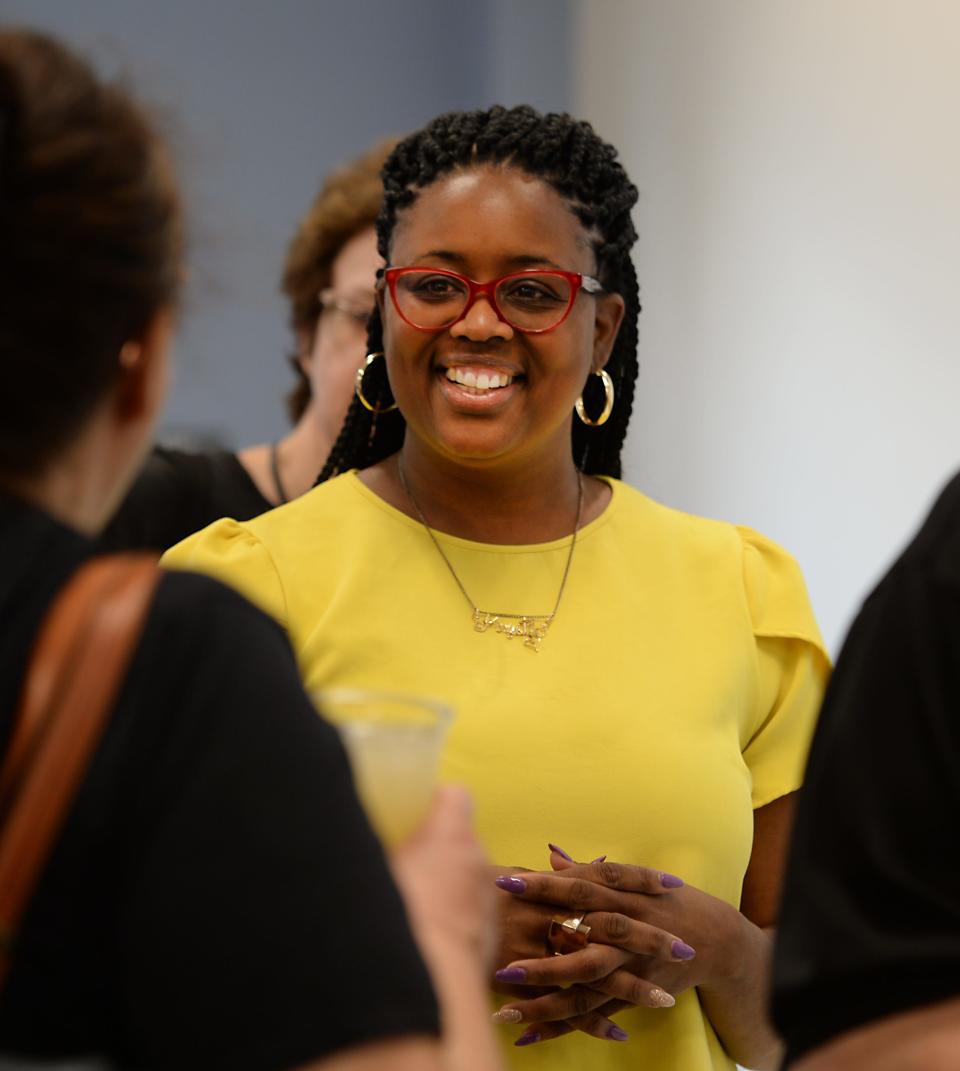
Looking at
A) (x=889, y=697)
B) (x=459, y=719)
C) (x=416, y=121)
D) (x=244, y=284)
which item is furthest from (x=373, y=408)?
(x=416, y=121)

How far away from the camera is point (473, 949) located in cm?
105

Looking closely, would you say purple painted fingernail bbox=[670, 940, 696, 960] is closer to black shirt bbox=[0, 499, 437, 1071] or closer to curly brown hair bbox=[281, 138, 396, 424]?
black shirt bbox=[0, 499, 437, 1071]

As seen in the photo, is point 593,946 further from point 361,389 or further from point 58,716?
point 58,716

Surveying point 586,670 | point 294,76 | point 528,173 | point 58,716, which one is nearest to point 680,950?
point 586,670

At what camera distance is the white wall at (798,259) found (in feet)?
10.4

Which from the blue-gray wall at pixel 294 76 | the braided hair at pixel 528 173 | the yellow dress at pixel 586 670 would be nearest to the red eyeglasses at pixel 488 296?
the braided hair at pixel 528 173

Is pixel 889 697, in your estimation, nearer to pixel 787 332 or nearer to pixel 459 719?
pixel 459 719

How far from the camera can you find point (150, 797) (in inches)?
35.4

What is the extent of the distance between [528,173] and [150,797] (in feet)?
4.06

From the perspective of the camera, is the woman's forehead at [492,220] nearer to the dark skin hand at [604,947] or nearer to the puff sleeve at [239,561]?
the puff sleeve at [239,561]

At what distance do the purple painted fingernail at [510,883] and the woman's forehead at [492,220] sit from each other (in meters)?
0.71

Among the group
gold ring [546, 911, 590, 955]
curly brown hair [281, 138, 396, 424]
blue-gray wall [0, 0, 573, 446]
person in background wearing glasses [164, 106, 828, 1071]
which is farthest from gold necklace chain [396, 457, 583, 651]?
blue-gray wall [0, 0, 573, 446]

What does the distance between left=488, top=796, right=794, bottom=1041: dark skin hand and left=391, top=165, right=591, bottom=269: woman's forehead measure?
71cm

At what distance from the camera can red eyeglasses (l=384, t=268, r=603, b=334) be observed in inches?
75.1
